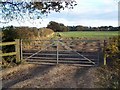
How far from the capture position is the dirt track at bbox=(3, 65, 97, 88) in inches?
409

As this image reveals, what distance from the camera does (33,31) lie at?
992 inches

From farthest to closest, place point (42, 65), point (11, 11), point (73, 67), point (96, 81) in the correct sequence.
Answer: point (11, 11), point (42, 65), point (73, 67), point (96, 81)

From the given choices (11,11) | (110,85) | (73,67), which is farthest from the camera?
(11,11)

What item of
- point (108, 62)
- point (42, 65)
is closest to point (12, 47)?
point (42, 65)

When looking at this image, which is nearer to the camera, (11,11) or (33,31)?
(11,11)

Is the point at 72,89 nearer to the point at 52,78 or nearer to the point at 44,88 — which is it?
the point at 44,88

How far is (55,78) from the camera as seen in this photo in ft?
37.4

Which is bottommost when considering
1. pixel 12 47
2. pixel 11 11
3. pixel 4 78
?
pixel 4 78

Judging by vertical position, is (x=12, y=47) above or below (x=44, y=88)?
above

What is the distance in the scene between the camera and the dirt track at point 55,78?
1038 cm

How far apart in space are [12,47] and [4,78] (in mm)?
4077

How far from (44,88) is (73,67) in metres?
3.88

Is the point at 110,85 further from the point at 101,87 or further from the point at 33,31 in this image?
the point at 33,31

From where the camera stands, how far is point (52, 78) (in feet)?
37.4
